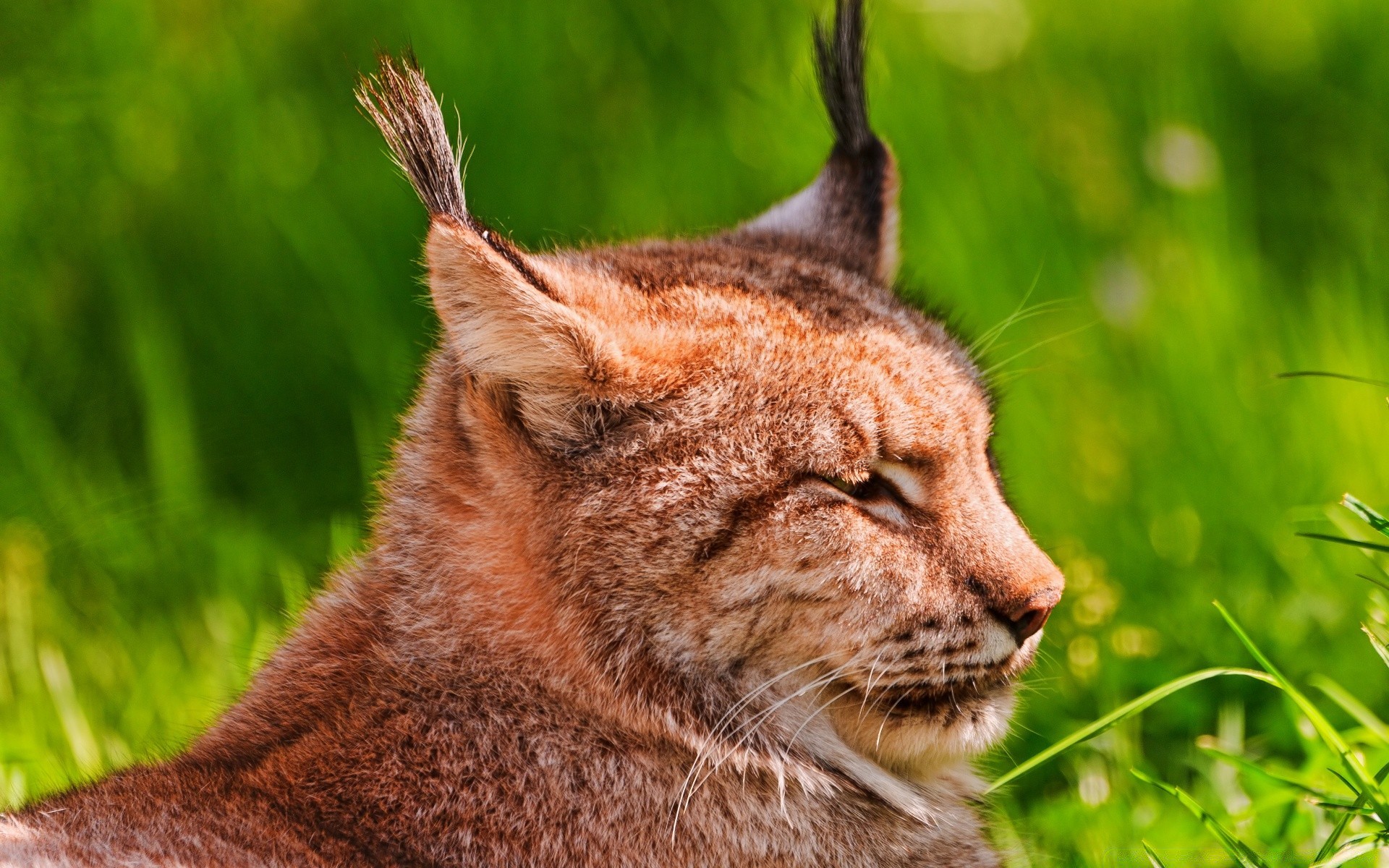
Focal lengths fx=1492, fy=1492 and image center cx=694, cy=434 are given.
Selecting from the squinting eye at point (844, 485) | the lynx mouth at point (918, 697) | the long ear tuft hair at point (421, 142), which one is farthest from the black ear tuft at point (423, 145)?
the lynx mouth at point (918, 697)

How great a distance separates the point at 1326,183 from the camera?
6402 mm

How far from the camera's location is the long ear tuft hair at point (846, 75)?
3910 millimetres

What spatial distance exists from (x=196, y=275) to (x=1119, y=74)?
13.2ft

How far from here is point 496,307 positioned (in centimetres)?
Answer: 282

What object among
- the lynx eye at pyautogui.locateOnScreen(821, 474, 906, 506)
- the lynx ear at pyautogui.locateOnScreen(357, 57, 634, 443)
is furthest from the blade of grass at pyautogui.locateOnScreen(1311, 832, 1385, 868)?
the lynx ear at pyautogui.locateOnScreen(357, 57, 634, 443)

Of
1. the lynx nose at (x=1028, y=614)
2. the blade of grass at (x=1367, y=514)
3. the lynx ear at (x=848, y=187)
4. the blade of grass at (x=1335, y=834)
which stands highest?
the lynx ear at (x=848, y=187)

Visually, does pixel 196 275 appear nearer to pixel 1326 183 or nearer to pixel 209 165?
pixel 209 165

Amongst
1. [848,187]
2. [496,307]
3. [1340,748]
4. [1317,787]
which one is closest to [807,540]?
[496,307]

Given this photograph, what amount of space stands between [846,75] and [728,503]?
59.7 inches

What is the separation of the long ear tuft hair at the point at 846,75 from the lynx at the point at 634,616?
1.05 metres

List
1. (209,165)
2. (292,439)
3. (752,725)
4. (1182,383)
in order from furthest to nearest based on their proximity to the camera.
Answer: (209,165)
(292,439)
(1182,383)
(752,725)

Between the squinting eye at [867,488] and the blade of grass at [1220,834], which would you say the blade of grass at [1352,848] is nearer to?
the blade of grass at [1220,834]

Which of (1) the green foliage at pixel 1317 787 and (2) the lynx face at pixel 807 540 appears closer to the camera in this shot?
(1) the green foliage at pixel 1317 787

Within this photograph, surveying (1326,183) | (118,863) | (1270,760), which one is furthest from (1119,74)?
(118,863)
